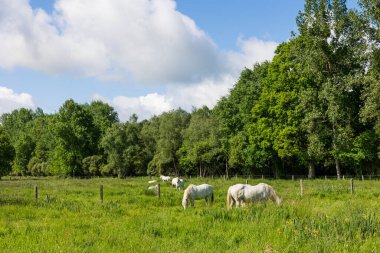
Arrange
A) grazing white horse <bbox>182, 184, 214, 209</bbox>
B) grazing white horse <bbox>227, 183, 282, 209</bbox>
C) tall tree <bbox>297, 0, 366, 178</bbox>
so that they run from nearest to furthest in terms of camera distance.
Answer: grazing white horse <bbox>227, 183, 282, 209</bbox>
grazing white horse <bbox>182, 184, 214, 209</bbox>
tall tree <bbox>297, 0, 366, 178</bbox>

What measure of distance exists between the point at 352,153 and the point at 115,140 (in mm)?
46951

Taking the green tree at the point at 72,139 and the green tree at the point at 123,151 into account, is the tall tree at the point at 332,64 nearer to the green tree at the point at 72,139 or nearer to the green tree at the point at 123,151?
the green tree at the point at 123,151

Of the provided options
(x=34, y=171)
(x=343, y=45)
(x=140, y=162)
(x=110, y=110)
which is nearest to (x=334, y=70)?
(x=343, y=45)

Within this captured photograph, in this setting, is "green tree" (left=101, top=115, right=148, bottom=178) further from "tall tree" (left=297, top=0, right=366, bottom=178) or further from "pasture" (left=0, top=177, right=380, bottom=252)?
"pasture" (left=0, top=177, right=380, bottom=252)

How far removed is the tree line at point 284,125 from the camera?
128ft

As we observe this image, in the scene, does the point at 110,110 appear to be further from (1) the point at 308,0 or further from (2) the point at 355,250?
(2) the point at 355,250

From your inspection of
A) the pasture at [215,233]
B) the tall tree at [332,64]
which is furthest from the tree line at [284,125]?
the pasture at [215,233]

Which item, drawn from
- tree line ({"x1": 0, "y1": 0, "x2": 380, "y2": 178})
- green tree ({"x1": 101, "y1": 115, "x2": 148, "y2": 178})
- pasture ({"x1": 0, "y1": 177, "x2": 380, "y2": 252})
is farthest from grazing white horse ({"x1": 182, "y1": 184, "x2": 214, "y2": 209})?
green tree ({"x1": 101, "y1": 115, "x2": 148, "y2": 178})

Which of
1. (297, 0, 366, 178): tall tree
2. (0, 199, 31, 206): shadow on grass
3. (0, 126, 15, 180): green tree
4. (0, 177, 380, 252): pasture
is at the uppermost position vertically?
(297, 0, 366, 178): tall tree

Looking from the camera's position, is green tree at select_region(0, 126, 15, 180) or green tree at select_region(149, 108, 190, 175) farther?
green tree at select_region(149, 108, 190, 175)

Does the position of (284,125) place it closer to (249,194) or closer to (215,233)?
(249,194)

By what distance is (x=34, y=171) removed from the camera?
310 ft

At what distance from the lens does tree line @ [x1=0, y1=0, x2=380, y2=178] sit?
128 feet

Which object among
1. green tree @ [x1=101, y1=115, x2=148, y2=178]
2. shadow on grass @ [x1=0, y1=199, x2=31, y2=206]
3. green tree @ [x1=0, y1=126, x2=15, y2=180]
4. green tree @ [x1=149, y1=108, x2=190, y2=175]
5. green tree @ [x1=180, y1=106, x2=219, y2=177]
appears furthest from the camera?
green tree @ [x1=101, y1=115, x2=148, y2=178]
